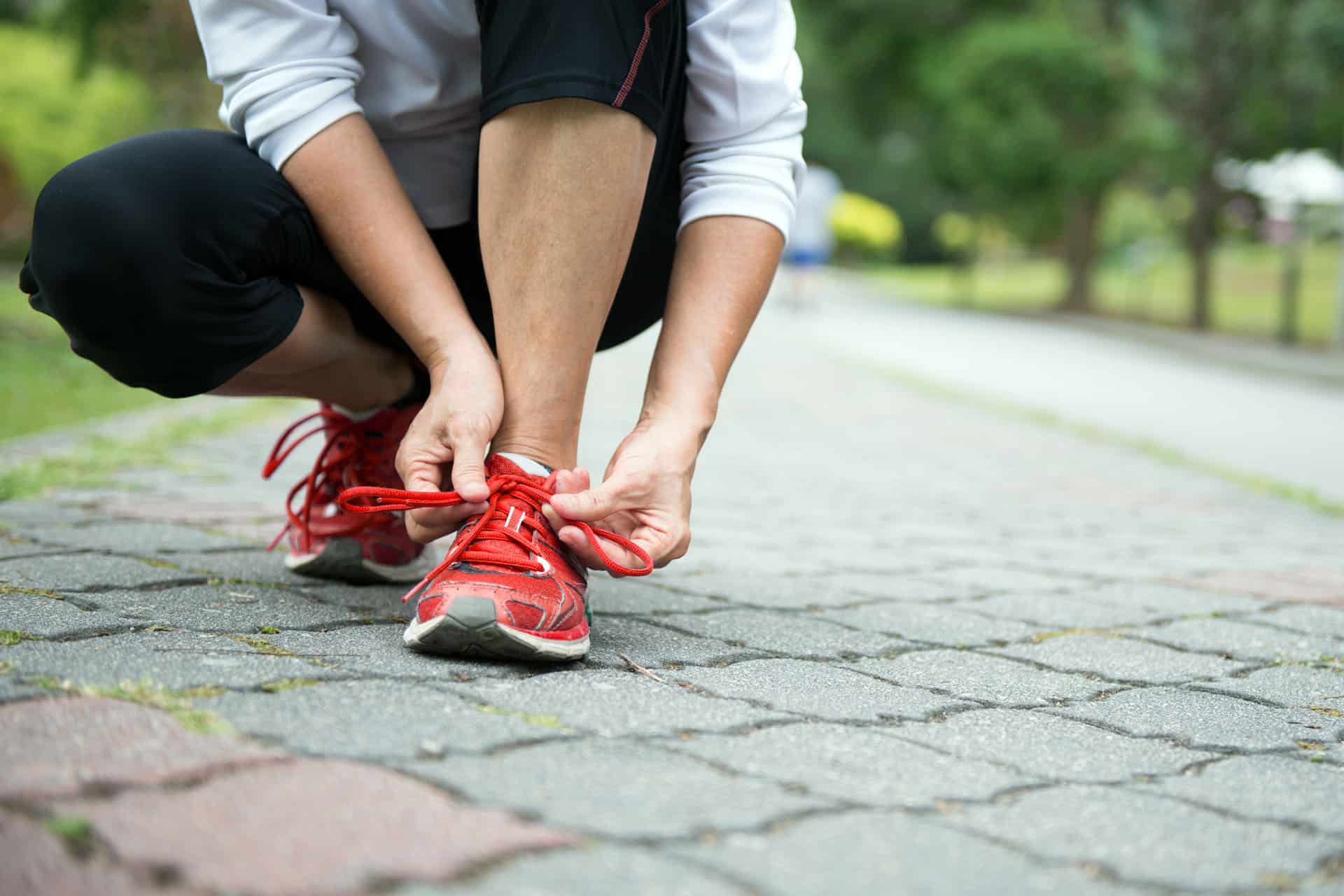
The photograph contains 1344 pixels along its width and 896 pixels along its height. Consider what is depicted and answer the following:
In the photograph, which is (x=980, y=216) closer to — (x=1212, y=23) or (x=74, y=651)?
(x=1212, y=23)

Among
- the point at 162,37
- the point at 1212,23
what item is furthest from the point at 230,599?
the point at 1212,23

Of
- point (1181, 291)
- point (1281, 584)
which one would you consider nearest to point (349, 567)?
point (1281, 584)

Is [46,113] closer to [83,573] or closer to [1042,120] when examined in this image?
[1042,120]

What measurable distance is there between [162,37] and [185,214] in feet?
25.0

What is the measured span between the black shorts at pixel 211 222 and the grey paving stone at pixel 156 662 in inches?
14.2

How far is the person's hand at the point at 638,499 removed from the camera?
149 cm

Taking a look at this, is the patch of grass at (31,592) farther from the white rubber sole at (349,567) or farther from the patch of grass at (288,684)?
the patch of grass at (288,684)

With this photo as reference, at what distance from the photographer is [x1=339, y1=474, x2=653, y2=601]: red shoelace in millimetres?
1455

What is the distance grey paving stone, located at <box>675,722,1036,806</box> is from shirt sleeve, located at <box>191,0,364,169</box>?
874 millimetres

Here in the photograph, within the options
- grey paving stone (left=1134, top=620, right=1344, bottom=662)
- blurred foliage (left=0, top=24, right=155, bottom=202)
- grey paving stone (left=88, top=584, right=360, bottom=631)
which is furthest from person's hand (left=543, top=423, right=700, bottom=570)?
blurred foliage (left=0, top=24, right=155, bottom=202)

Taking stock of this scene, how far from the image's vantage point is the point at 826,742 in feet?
4.17

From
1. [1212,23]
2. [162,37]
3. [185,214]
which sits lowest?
[185,214]

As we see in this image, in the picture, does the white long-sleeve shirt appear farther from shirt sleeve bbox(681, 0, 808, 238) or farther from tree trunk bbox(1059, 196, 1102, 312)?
tree trunk bbox(1059, 196, 1102, 312)

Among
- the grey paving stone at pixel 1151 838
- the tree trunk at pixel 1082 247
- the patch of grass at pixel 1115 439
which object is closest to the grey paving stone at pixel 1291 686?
the grey paving stone at pixel 1151 838
